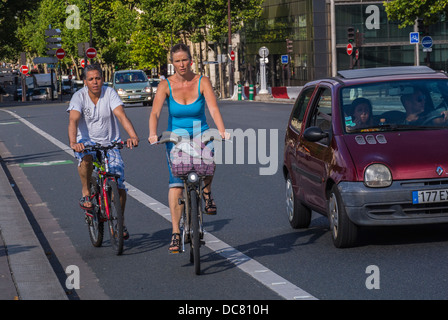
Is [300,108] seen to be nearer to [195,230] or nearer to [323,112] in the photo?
[323,112]

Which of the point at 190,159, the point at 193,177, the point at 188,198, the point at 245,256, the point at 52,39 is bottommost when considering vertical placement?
the point at 245,256

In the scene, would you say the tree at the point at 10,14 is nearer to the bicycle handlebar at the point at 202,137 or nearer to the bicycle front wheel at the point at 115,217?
the bicycle front wheel at the point at 115,217

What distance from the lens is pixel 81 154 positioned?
899 centimetres

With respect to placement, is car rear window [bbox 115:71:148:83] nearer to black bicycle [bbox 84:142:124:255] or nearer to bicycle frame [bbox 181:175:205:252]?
black bicycle [bbox 84:142:124:255]

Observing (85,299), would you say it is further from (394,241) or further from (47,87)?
(47,87)

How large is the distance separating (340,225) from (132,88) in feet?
125

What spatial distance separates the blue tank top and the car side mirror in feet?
4.24

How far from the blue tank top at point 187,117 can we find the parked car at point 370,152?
1312mm

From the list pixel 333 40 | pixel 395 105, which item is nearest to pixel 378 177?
pixel 395 105

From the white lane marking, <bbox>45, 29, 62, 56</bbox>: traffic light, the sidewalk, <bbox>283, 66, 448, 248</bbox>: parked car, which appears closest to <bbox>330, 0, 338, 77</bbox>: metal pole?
<bbox>45, 29, 62, 56</bbox>: traffic light

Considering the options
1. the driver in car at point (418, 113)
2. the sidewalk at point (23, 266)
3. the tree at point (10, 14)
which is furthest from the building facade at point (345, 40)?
the driver in car at point (418, 113)

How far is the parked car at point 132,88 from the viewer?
4544 cm

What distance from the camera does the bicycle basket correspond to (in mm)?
7559

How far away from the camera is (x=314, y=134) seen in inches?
342
